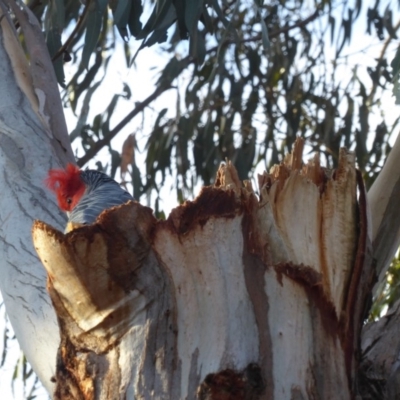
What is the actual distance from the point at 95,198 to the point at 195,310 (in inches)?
33.6

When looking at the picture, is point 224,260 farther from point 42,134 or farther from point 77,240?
point 42,134

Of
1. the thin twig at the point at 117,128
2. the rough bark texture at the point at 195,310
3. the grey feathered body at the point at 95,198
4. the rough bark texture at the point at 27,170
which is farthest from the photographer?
the thin twig at the point at 117,128

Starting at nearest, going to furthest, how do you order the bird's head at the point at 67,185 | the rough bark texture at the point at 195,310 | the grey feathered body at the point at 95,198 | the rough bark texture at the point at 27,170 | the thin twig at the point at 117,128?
the rough bark texture at the point at 195,310, the rough bark texture at the point at 27,170, the grey feathered body at the point at 95,198, the bird's head at the point at 67,185, the thin twig at the point at 117,128

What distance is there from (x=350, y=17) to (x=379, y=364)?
2.53 m

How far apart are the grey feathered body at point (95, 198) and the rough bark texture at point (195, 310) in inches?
17.1

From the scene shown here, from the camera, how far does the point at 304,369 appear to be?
1.33 metres

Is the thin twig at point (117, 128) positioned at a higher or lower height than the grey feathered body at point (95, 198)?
higher

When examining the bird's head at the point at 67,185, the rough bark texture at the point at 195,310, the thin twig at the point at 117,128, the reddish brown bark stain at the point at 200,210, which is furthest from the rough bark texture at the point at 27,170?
the thin twig at the point at 117,128

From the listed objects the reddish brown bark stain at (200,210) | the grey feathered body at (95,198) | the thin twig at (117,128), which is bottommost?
the reddish brown bark stain at (200,210)

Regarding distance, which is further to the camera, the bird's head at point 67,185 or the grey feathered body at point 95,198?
the bird's head at point 67,185

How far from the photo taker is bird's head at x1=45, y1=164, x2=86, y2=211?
2.07 m

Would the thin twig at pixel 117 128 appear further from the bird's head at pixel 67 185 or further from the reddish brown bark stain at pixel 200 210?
the reddish brown bark stain at pixel 200 210

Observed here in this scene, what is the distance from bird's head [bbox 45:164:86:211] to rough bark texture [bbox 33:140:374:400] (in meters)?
0.73

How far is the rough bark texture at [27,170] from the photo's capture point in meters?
1.69
